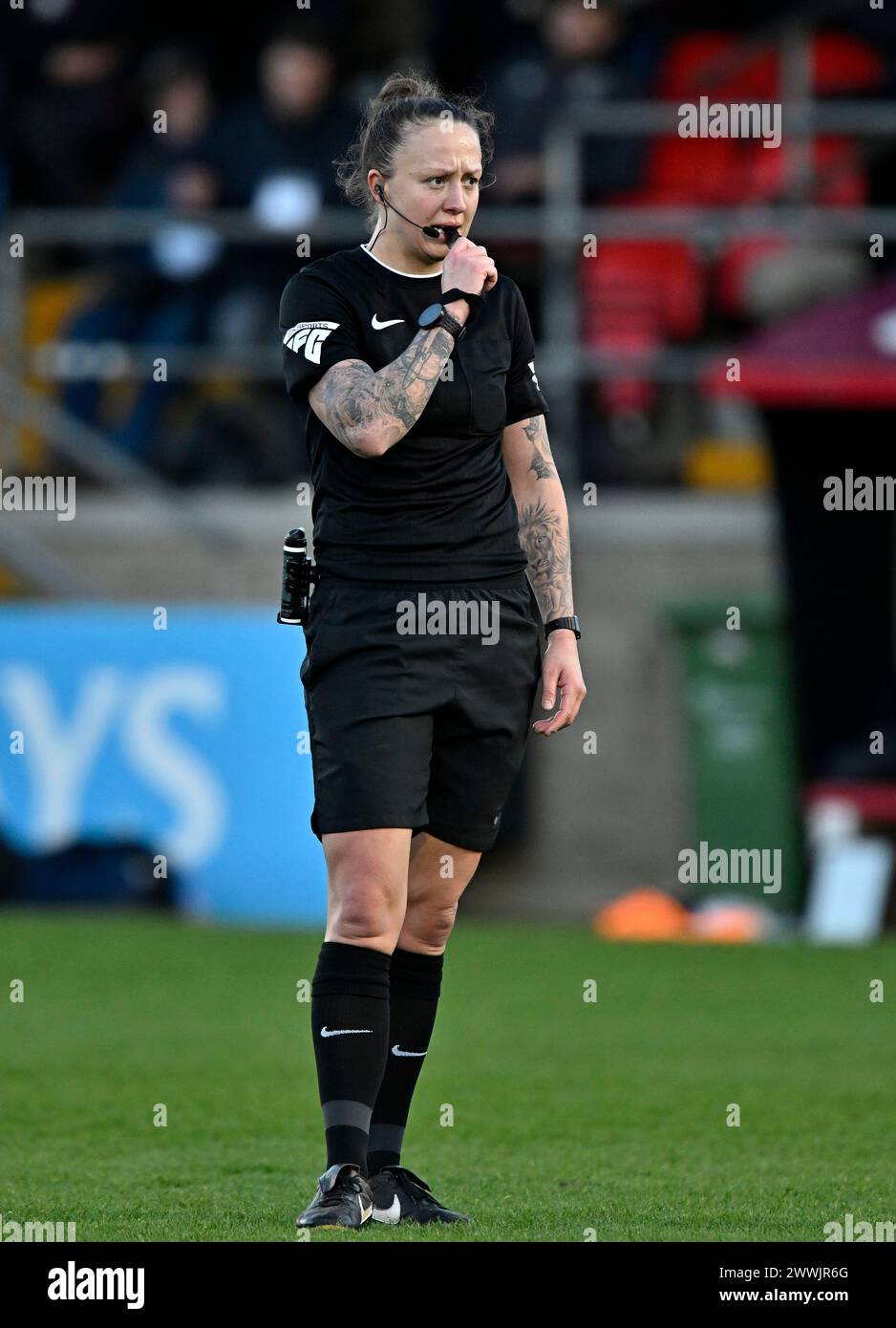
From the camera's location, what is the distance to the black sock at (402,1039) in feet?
15.3

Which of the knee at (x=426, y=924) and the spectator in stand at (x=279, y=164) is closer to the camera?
the knee at (x=426, y=924)

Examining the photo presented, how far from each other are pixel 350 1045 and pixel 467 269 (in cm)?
145

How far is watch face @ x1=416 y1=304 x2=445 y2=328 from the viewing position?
4.36 m

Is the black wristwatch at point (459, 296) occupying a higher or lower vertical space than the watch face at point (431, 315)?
higher

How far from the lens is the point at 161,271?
520 inches

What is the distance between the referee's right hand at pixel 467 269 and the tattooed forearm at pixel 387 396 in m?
0.11
